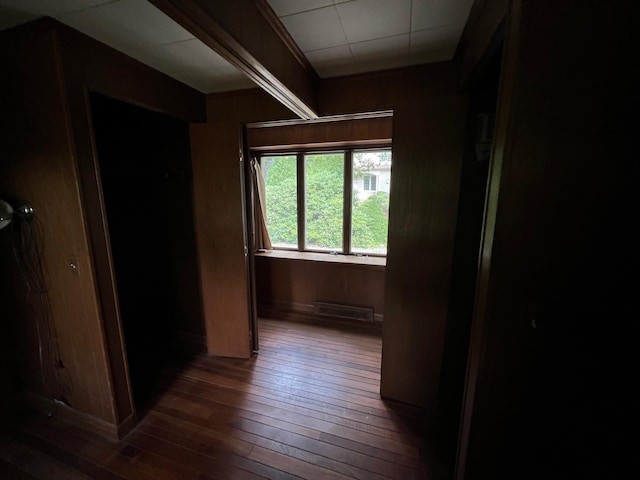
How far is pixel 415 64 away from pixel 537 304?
5.56 ft

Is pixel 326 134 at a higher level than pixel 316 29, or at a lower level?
lower

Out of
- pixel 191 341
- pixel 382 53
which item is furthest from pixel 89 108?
pixel 191 341

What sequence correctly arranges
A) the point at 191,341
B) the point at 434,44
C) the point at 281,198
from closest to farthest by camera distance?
the point at 434,44, the point at 191,341, the point at 281,198

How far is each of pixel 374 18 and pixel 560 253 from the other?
1.37 m

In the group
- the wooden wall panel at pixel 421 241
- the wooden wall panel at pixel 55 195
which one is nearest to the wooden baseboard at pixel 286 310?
the wooden wall panel at pixel 421 241

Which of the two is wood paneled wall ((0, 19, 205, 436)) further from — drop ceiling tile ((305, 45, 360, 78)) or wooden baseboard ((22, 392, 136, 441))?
drop ceiling tile ((305, 45, 360, 78))

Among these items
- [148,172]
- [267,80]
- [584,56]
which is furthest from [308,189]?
[584,56]

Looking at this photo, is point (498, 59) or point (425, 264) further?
point (425, 264)

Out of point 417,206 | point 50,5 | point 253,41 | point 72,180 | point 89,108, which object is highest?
point 50,5

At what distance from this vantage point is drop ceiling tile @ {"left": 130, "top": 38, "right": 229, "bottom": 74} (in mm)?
1540

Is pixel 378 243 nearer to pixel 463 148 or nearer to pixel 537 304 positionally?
pixel 463 148

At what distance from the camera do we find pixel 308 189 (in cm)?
348

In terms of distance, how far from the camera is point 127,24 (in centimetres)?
132

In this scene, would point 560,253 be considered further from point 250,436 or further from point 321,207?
point 321,207
